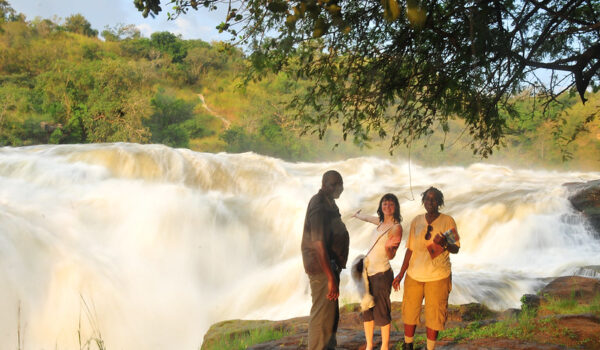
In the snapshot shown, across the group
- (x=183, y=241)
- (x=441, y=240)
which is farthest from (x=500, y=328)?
(x=183, y=241)

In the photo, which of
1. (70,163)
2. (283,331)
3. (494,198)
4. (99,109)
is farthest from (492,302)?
(99,109)

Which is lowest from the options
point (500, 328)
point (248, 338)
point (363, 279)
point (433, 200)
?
point (248, 338)

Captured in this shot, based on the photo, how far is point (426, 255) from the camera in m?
4.42

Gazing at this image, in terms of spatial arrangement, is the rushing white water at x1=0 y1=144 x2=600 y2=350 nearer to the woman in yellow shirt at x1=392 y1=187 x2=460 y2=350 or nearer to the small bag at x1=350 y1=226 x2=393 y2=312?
the woman in yellow shirt at x1=392 y1=187 x2=460 y2=350

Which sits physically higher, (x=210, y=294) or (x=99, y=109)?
(x=99, y=109)

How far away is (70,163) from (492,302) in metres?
13.5

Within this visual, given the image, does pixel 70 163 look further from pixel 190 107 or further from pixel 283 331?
pixel 190 107

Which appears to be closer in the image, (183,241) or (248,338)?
(248,338)

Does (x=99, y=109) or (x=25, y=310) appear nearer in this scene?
(x=25, y=310)

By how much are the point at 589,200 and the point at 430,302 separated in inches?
400

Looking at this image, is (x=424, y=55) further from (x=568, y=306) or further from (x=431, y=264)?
(x=568, y=306)

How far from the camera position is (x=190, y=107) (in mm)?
35500

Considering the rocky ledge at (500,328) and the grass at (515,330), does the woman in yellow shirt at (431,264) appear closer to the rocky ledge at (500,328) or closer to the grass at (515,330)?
the rocky ledge at (500,328)

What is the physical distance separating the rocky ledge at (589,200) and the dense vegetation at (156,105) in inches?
351
